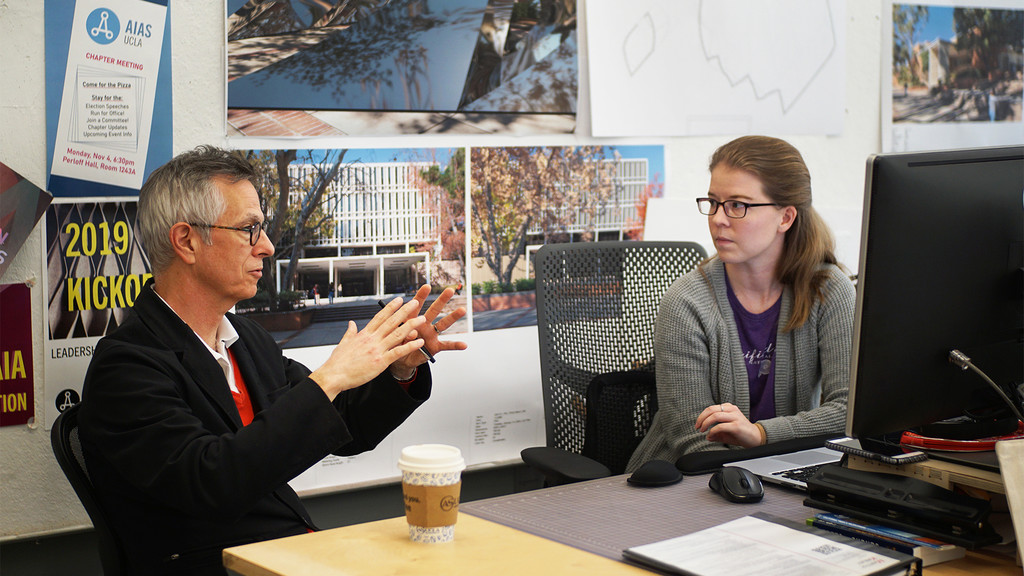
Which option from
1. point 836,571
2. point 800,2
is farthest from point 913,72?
point 836,571

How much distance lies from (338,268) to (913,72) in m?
2.03

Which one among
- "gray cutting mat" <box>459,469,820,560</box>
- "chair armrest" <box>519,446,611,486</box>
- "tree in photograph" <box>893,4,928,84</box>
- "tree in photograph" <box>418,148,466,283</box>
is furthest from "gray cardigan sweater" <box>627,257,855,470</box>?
"tree in photograph" <box>893,4,928,84</box>

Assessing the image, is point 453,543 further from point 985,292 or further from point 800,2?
point 800,2

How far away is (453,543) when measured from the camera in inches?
45.9

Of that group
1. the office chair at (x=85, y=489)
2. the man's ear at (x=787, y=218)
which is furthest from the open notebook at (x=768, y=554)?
the man's ear at (x=787, y=218)

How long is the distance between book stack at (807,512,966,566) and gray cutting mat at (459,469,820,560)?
0.19 ft

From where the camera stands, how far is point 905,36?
3.02 metres

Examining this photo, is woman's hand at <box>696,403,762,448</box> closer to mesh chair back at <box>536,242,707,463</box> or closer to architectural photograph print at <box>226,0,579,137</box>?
mesh chair back at <box>536,242,707,463</box>

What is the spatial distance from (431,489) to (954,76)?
8.93ft

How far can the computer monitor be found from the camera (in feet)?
3.92

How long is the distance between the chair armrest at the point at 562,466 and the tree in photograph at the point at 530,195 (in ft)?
2.36

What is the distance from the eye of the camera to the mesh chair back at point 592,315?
2025 millimetres

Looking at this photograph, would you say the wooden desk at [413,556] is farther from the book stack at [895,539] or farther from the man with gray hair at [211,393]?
the book stack at [895,539]

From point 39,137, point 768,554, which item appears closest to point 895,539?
point 768,554
